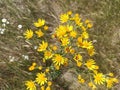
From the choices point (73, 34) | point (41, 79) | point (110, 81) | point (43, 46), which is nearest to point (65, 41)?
point (73, 34)

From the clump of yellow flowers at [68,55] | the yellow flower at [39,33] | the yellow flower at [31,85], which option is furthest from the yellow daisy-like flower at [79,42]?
the yellow flower at [31,85]

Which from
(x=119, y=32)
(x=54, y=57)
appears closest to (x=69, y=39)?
(x=54, y=57)

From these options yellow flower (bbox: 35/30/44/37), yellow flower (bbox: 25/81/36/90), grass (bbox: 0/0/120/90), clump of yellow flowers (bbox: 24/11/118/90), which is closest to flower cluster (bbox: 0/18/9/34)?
grass (bbox: 0/0/120/90)

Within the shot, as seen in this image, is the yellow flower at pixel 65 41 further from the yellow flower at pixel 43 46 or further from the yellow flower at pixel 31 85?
the yellow flower at pixel 31 85

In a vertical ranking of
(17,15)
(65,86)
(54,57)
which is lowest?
(65,86)

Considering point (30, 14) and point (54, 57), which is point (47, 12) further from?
point (54, 57)
